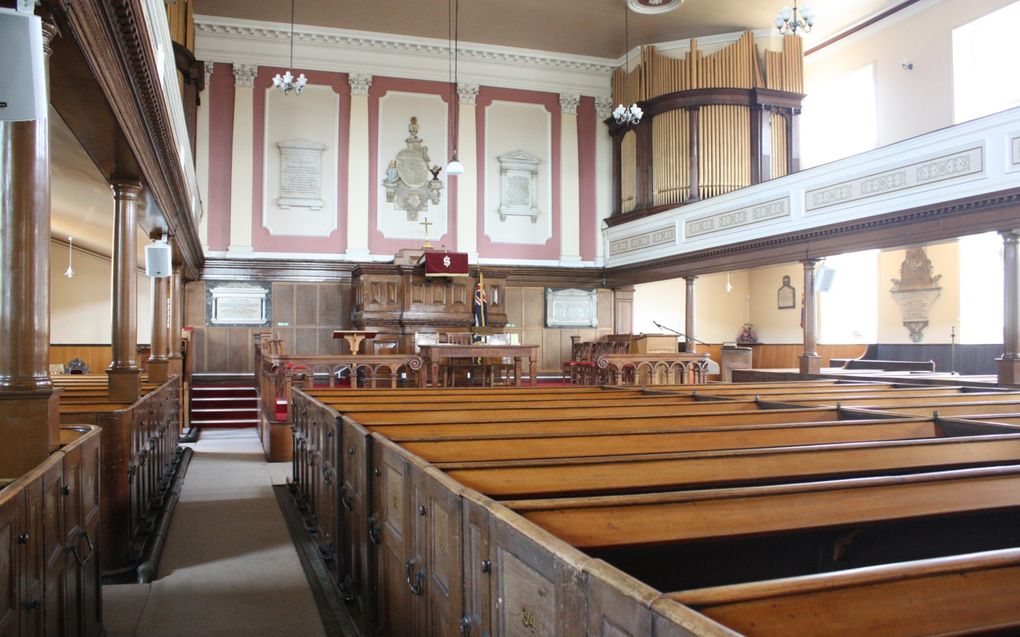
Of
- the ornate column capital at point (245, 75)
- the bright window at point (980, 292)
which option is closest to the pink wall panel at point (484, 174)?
the ornate column capital at point (245, 75)

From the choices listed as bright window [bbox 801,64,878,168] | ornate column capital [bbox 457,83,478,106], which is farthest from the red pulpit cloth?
bright window [bbox 801,64,878,168]

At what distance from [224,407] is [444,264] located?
4.07 metres

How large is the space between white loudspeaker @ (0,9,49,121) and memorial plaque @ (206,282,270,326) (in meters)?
11.3

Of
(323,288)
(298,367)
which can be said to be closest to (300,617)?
(298,367)

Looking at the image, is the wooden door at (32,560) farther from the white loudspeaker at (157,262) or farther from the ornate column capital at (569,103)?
the ornate column capital at (569,103)

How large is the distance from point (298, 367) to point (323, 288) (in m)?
5.47

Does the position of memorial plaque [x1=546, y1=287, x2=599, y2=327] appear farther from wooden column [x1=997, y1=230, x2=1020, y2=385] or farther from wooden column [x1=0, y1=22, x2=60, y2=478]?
wooden column [x1=0, y1=22, x2=60, y2=478]

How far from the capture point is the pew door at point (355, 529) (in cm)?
315

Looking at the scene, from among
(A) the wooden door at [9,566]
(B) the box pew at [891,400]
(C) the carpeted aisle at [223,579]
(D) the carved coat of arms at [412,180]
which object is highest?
(D) the carved coat of arms at [412,180]

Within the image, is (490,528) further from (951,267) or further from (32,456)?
(951,267)

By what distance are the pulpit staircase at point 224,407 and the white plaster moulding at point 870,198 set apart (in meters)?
7.44

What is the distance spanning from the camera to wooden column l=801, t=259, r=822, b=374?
10.4 metres

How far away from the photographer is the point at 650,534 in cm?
171

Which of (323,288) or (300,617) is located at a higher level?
(323,288)
